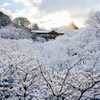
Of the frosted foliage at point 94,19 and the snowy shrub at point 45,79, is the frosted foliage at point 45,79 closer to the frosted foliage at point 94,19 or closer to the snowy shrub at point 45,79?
the snowy shrub at point 45,79

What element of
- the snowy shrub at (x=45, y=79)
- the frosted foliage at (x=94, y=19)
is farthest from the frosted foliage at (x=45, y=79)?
the frosted foliage at (x=94, y=19)

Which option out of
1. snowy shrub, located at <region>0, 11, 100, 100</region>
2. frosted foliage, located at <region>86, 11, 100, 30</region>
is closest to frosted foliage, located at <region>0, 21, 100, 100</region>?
snowy shrub, located at <region>0, 11, 100, 100</region>

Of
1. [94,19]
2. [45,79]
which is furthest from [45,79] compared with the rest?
[94,19]

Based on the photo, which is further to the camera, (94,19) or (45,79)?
(94,19)

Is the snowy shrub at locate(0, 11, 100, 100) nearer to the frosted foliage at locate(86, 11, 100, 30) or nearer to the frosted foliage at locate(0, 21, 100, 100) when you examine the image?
the frosted foliage at locate(0, 21, 100, 100)

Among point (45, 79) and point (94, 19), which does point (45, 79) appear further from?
point (94, 19)

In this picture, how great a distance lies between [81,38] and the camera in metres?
13.3

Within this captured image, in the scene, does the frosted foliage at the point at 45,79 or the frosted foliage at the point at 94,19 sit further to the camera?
the frosted foliage at the point at 94,19

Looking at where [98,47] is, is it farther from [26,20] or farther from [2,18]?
[26,20]

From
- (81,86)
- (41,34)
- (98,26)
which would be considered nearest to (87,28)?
(98,26)

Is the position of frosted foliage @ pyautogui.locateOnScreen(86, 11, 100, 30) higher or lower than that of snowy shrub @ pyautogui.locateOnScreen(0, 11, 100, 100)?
higher

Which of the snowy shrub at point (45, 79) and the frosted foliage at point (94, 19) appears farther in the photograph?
the frosted foliage at point (94, 19)

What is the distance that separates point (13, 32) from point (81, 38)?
1727 cm

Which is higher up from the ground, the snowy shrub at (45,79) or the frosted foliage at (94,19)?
the frosted foliage at (94,19)
